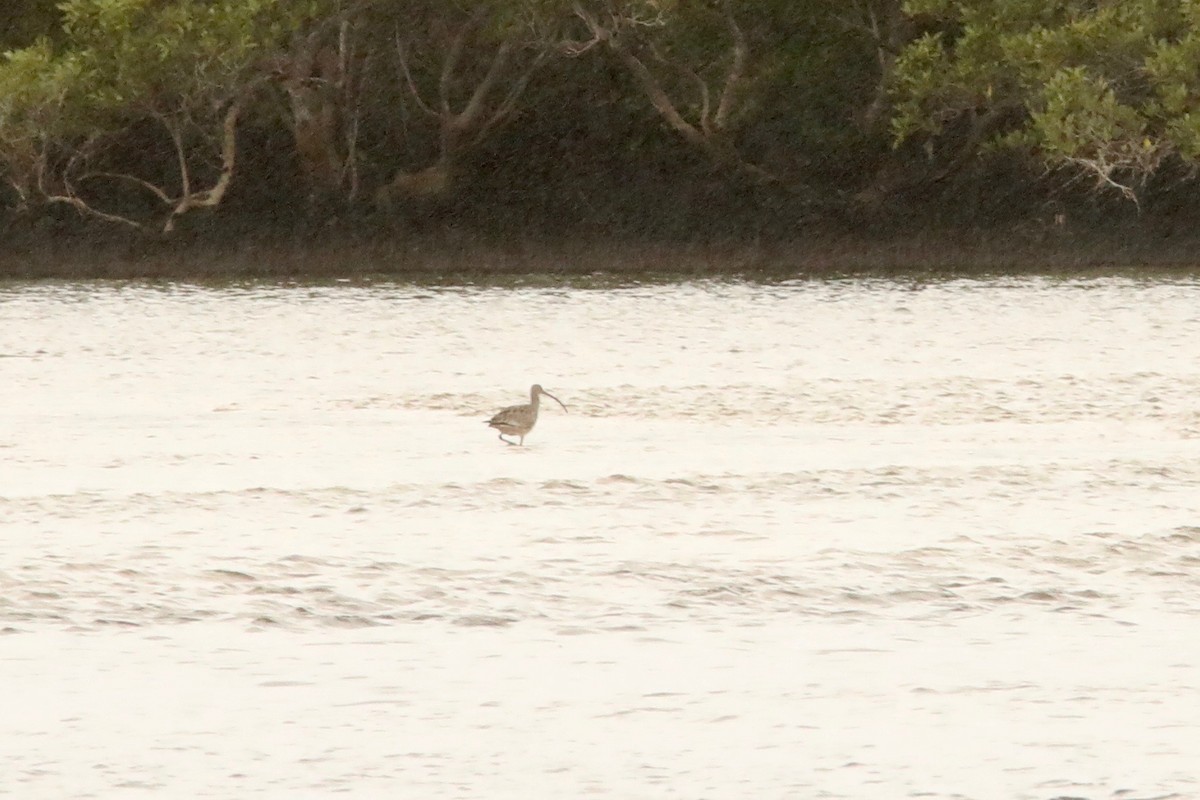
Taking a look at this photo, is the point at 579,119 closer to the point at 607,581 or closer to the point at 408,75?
the point at 408,75

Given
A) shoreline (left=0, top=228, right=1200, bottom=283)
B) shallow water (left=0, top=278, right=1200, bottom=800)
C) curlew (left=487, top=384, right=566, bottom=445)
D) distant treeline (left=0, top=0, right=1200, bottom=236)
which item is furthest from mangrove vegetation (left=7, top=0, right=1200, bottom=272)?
curlew (left=487, top=384, right=566, bottom=445)

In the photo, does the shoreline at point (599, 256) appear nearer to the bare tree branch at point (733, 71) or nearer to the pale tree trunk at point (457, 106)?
the pale tree trunk at point (457, 106)

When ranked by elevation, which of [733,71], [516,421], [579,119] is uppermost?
[733,71]

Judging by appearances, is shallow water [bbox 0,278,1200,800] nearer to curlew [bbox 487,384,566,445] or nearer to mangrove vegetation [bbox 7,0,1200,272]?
curlew [bbox 487,384,566,445]

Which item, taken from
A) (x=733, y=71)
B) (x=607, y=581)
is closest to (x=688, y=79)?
(x=733, y=71)

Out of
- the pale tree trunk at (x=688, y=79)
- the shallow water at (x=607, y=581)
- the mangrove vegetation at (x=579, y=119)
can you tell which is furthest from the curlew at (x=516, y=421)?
the pale tree trunk at (x=688, y=79)

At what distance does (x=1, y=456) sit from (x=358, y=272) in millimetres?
23408

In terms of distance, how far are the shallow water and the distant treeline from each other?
15360 millimetres

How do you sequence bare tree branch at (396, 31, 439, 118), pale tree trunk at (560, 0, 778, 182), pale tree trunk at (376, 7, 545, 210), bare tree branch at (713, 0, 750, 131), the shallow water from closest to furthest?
1. the shallow water
2. pale tree trunk at (560, 0, 778, 182)
3. bare tree branch at (713, 0, 750, 131)
4. pale tree trunk at (376, 7, 545, 210)
5. bare tree branch at (396, 31, 439, 118)

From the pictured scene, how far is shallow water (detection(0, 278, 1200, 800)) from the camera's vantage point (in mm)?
8422

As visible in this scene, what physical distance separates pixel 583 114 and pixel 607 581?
32764mm

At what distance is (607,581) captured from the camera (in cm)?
1184

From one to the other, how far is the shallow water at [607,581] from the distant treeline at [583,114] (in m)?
15.4

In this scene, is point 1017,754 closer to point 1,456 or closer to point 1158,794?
point 1158,794
